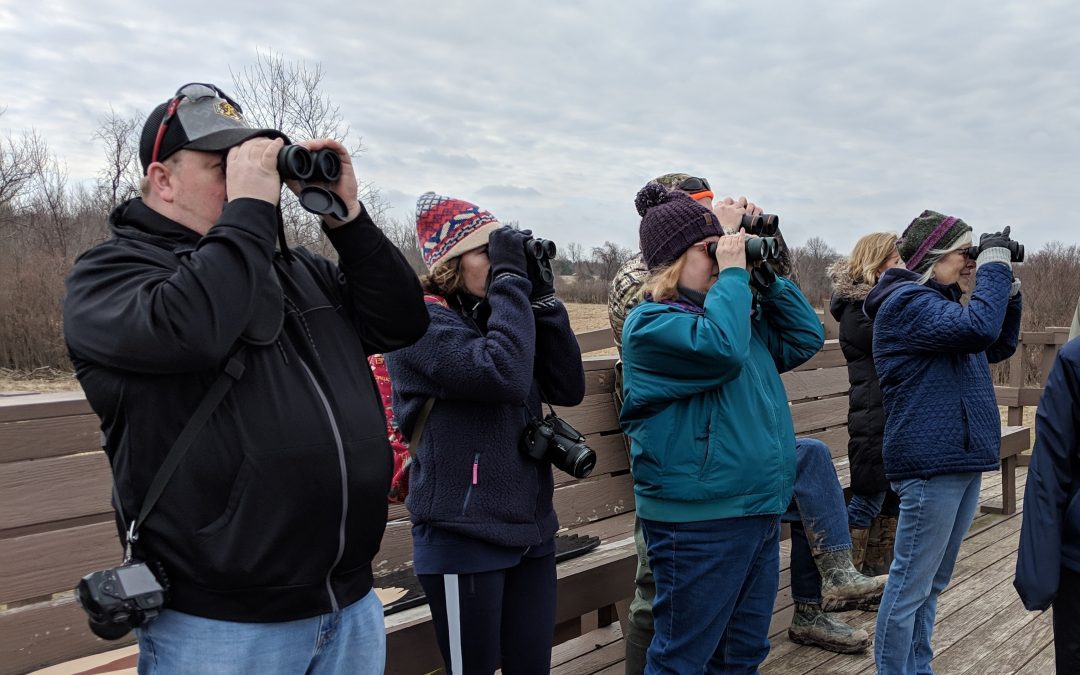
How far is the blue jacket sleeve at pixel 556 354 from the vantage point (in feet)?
8.27

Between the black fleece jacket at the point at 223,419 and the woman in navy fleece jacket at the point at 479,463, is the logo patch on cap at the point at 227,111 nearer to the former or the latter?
the black fleece jacket at the point at 223,419

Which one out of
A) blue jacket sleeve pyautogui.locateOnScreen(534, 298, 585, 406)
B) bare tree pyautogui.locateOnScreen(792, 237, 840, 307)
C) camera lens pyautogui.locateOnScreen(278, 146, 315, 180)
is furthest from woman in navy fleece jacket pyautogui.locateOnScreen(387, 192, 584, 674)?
bare tree pyautogui.locateOnScreen(792, 237, 840, 307)

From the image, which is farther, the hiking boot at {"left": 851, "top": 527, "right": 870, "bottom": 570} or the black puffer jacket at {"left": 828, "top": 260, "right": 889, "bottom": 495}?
the hiking boot at {"left": 851, "top": 527, "right": 870, "bottom": 570}

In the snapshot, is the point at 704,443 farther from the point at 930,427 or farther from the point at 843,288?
the point at 843,288

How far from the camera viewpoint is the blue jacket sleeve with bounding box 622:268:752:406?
2338 millimetres

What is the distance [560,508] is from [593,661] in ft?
2.22

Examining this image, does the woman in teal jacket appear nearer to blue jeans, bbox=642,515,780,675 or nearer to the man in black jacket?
blue jeans, bbox=642,515,780,675

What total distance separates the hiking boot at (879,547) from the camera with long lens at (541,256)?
298cm

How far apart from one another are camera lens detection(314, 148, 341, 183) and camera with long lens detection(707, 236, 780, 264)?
1247 millimetres

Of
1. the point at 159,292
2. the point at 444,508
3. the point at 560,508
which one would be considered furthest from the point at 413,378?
the point at 560,508

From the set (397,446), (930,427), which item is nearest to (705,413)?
(397,446)

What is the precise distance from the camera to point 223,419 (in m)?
1.52

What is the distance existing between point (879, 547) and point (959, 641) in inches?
34.8

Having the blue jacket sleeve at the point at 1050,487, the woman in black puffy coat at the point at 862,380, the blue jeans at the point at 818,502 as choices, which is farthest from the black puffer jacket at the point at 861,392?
the blue jacket sleeve at the point at 1050,487
